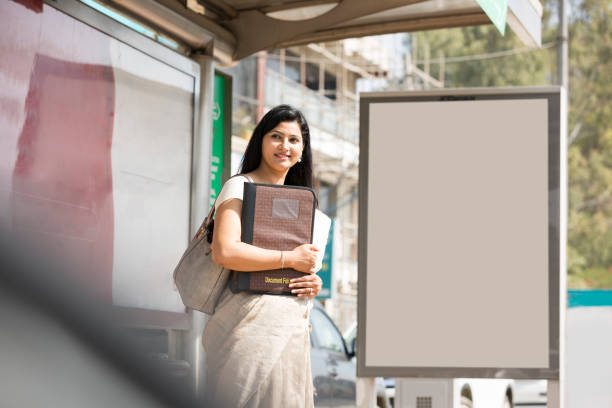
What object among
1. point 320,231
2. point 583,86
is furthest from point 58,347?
point 583,86

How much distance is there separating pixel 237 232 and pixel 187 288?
0.30 metres

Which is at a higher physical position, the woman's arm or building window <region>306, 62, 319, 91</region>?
building window <region>306, 62, 319, 91</region>

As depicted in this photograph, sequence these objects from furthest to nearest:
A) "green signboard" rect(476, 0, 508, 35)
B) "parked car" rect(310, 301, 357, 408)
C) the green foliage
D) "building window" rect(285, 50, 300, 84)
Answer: the green foliage, "building window" rect(285, 50, 300, 84), "parked car" rect(310, 301, 357, 408), "green signboard" rect(476, 0, 508, 35)

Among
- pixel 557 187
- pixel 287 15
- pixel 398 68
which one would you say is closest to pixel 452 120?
pixel 557 187

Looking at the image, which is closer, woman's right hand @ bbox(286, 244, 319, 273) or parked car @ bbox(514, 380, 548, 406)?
A: woman's right hand @ bbox(286, 244, 319, 273)

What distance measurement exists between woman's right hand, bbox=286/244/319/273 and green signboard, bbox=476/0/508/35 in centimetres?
171

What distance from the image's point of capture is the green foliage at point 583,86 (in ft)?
114

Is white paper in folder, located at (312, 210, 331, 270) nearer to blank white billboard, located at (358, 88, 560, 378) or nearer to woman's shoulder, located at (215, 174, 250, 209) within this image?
woman's shoulder, located at (215, 174, 250, 209)

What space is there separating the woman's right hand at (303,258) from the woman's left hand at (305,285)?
31mm

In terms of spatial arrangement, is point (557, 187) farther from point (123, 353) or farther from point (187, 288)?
point (123, 353)

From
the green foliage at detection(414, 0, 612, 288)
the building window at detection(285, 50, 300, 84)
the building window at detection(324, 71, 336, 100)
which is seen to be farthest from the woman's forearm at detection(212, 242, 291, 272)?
the green foliage at detection(414, 0, 612, 288)

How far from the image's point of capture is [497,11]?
457cm

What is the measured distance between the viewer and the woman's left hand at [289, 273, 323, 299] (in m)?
3.38

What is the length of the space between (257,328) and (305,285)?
257mm
